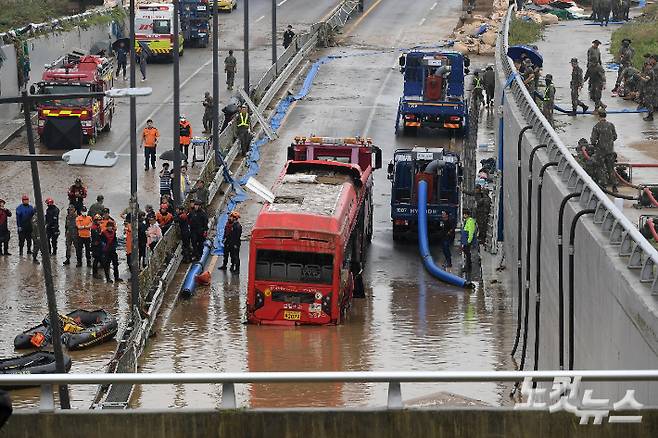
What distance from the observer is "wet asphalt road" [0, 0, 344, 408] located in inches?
1220

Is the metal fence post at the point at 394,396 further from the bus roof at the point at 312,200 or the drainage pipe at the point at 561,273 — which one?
the bus roof at the point at 312,200

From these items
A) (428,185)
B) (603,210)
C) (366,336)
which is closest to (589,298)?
(603,210)

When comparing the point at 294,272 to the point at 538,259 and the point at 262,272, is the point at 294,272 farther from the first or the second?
the point at 538,259

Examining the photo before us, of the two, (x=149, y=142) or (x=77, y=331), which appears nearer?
(x=77, y=331)

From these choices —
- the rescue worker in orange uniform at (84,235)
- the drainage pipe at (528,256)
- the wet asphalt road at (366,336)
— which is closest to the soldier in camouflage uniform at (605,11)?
the wet asphalt road at (366,336)

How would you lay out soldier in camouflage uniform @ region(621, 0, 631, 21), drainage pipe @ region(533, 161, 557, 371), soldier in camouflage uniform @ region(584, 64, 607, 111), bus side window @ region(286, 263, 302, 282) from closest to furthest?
drainage pipe @ region(533, 161, 557, 371)
bus side window @ region(286, 263, 302, 282)
soldier in camouflage uniform @ region(584, 64, 607, 111)
soldier in camouflage uniform @ region(621, 0, 631, 21)

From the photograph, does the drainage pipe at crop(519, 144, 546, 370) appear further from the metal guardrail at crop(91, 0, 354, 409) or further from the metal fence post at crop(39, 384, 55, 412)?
the metal fence post at crop(39, 384, 55, 412)

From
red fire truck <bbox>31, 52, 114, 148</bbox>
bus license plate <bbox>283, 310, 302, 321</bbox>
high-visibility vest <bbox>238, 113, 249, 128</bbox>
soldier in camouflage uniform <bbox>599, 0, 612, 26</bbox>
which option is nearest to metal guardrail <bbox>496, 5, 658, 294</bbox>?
bus license plate <bbox>283, 310, 302, 321</bbox>

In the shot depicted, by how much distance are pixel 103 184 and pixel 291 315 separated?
15377 mm

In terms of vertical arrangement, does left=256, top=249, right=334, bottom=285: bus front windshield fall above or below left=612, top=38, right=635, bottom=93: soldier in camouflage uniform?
below

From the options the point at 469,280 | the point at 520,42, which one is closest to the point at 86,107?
the point at 520,42

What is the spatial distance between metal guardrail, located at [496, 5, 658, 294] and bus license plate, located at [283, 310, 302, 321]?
597 cm

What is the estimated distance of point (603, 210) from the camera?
2116 centimetres

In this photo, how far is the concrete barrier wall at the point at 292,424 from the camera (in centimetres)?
1055
